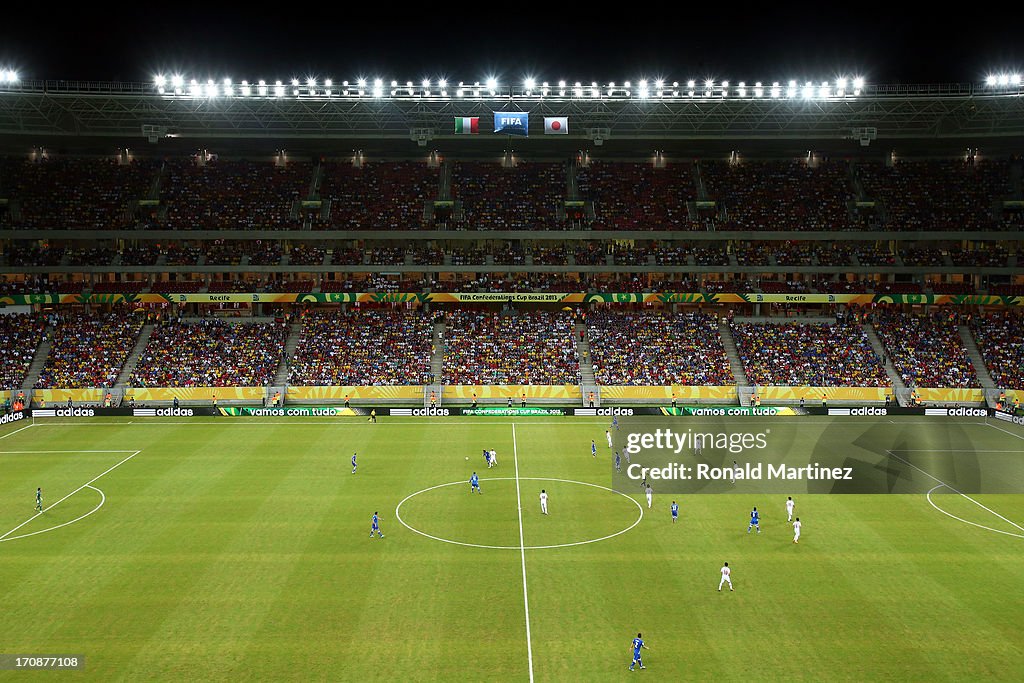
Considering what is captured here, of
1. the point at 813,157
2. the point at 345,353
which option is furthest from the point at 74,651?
the point at 813,157

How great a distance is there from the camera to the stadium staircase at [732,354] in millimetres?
59188

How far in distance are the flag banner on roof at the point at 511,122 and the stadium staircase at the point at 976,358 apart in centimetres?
3957

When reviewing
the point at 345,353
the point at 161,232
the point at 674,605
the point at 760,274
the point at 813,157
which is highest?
the point at 813,157

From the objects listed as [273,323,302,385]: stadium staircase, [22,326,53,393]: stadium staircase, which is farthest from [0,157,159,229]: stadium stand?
[273,323,302,385]: stadium staircase

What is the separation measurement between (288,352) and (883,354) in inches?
1865

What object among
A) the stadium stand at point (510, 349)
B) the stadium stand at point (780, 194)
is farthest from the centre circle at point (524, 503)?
the stadium stand at point (780, 194)

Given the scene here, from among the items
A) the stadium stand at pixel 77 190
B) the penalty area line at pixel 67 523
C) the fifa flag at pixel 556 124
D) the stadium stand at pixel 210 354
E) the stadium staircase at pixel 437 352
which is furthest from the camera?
the stadium stand at pixel 77 190

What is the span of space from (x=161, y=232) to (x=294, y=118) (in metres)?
15.2

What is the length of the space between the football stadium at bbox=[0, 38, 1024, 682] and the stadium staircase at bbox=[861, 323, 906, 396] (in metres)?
0.40

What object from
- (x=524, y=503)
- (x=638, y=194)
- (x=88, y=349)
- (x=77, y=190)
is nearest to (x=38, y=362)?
(x=88, y=349)

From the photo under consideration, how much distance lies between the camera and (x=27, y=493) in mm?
34438

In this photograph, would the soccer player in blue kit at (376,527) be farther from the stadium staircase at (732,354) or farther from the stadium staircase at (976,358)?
the stadium staircase at (976,358)

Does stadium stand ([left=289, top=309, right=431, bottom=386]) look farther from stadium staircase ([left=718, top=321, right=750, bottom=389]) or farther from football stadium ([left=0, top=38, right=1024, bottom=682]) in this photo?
stadium staircase ([left=718, top=321, right=750, bottom=389])

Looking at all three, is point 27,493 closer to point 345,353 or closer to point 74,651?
point 74,651
